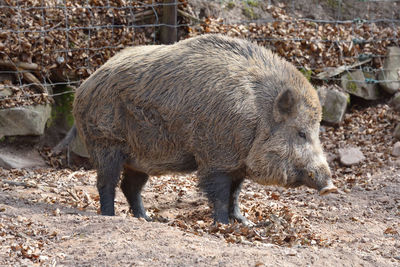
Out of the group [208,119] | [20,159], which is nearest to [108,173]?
[208,119]

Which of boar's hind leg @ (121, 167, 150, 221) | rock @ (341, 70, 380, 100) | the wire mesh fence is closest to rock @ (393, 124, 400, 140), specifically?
rock @ (341, 70, 380, 100)

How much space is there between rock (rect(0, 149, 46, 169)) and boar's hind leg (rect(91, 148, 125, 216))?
2449 millimetres

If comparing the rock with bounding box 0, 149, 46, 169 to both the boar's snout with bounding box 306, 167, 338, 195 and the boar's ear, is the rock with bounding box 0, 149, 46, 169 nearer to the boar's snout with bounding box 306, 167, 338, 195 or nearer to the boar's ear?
the boar's ear

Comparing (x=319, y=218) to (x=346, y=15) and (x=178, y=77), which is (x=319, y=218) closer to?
(x=178, y=77)

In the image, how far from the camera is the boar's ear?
5.79 metres

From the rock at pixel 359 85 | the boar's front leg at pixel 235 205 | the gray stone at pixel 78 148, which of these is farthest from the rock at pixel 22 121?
the rock at pixel 359 85

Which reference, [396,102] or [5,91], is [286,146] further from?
[396,102]

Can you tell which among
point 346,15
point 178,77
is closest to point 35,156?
point 178,77

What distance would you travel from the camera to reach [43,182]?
7672 millimetres

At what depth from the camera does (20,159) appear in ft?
28.1

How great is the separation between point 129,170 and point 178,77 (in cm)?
146

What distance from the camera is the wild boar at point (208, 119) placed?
589 cm

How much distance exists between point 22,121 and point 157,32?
8.82 ft

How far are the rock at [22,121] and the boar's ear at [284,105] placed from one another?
4189 mm
